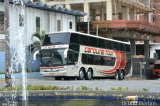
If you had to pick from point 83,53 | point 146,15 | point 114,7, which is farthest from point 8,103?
point 146,15

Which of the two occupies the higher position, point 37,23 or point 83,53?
point 37,23

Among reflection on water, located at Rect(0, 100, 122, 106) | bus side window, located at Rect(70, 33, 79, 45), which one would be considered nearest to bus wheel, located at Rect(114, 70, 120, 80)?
bus side window, located at Rect(70, 33, 79, 45)

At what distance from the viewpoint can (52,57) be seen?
34719 mm

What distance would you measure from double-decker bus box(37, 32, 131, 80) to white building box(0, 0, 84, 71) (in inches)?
180

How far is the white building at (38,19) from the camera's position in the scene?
39659mm

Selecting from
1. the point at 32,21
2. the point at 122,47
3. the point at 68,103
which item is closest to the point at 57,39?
the point at 32,21

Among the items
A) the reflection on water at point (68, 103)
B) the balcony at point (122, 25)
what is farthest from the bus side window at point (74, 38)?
the reflection on water at point (68, 103)

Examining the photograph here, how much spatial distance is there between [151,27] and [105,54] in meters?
21.6

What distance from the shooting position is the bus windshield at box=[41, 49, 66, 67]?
34.1 metres

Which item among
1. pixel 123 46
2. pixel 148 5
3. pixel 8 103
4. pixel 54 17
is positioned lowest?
pixel 8 103

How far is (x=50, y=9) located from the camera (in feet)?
149

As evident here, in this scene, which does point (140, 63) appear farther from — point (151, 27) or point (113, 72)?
point (113, 72)

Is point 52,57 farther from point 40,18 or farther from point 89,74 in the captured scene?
point 40,18

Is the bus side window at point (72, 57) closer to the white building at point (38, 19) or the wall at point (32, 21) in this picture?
the wall at point (32, 21)
